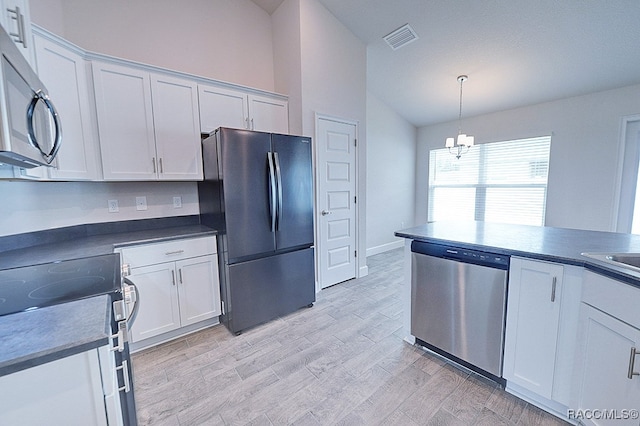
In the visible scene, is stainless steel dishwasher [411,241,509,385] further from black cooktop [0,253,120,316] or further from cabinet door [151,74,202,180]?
cabinet door [151,74,202,180]

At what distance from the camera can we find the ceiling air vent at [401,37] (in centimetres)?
298

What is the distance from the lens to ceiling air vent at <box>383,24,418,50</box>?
2.98 m

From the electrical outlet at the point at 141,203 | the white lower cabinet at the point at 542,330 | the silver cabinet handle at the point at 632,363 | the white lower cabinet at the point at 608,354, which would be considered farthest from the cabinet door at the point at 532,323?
the electrical outlet at the point at 141,203

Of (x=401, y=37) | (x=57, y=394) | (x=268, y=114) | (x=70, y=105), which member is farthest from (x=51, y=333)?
(x=401, y=37)

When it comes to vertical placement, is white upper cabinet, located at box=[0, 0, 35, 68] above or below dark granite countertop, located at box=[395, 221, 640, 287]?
above

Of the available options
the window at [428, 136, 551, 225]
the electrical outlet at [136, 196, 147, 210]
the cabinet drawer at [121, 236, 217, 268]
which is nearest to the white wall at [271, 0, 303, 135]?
the cabinet drawer at [121, 236, 217, 268]

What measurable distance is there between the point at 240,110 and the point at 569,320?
304 cm

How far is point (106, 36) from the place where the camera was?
7.39 ft

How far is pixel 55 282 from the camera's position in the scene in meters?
1.21

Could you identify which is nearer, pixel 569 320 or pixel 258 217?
pixel 569 320

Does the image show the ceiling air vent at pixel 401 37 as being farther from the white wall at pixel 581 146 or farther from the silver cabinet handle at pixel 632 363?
the silver cabinet handle at pixel 632 363

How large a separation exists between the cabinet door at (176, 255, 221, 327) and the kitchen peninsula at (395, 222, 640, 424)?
1.99 metres

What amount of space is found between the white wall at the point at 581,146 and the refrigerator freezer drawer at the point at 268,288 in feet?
13.1

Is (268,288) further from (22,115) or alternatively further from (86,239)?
(22,115)
